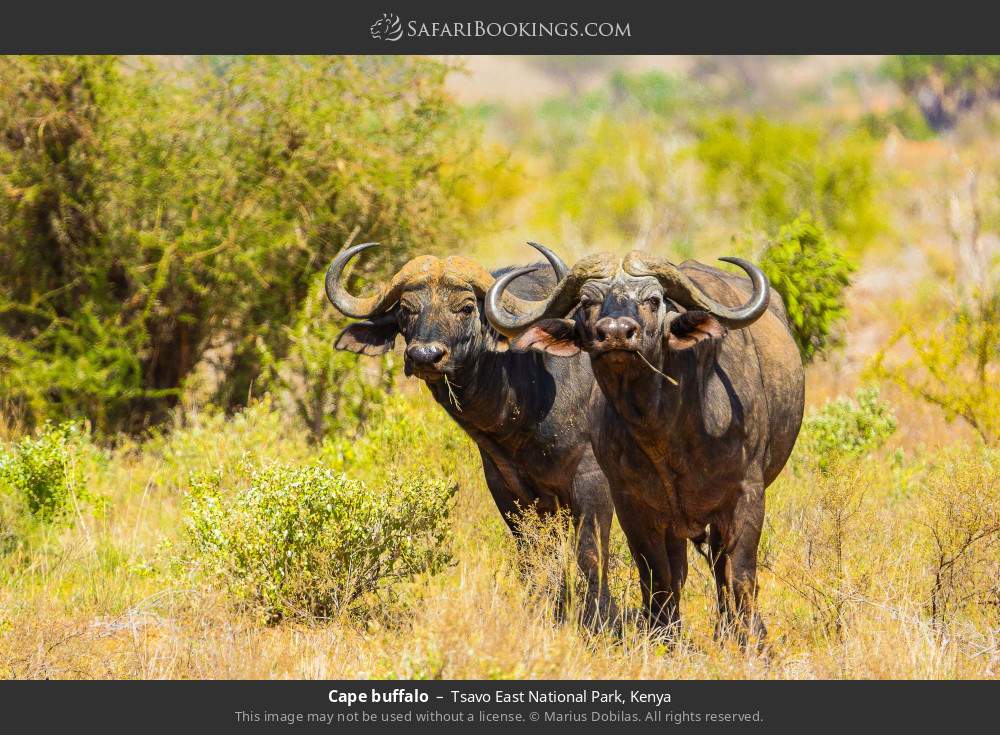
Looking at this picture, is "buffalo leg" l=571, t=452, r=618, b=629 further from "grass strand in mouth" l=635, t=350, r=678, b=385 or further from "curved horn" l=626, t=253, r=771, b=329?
"curved horn" l=626, t=253, r=771, b=329

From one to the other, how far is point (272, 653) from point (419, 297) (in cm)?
206

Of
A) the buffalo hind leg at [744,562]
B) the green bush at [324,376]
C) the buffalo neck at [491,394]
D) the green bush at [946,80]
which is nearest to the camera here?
the buffalo hind leg at [744,562]

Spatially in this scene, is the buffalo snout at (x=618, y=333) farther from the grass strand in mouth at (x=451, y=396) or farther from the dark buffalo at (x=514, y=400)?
the grass strand in mouth at (x=451, y=396)

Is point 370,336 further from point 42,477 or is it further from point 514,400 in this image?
point 42,477

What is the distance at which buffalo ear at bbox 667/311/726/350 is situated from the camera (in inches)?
243

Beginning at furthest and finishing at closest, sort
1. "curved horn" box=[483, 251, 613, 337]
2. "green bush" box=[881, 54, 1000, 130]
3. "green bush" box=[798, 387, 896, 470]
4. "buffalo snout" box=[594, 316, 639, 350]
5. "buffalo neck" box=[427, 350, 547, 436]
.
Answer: "green bush" box=[881, 54, 1000, 130] < "green bush" box=[798, 387, 896, 470] < "buffalo neck" box=[427, 350, 547, 436] < "curved horn" box=[483, 251, 613, 337] < "buffalo snout" box=[594, 316, 639, 350]

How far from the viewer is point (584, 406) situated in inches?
293

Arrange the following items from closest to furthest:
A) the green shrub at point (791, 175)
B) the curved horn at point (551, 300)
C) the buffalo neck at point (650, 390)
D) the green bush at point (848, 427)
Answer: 1. the buffalo neck at point (650, 390)
2. the curved horn at point (551, 300)
3. the green bush at point (848, 427)
4. the green shrub at point (791, 175)

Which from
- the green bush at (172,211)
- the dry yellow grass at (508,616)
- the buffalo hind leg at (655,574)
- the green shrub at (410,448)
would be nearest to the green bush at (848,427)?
the dry yellow grass at (508,616)

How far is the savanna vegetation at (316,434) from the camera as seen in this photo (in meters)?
6.66

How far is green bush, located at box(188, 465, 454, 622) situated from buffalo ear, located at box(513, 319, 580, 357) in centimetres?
164

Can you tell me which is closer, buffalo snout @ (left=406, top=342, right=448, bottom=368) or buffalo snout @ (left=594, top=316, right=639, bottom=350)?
buffalo snout @ (left=594, top=316, right=639, bottom=350)

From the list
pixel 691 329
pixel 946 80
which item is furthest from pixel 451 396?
pixel 946 80

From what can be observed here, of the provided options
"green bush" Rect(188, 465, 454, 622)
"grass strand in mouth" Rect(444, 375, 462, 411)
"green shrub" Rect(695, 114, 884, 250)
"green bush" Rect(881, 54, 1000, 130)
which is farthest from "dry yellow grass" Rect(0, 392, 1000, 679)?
"green bush" Rect(881, 54, 1000, 130)
